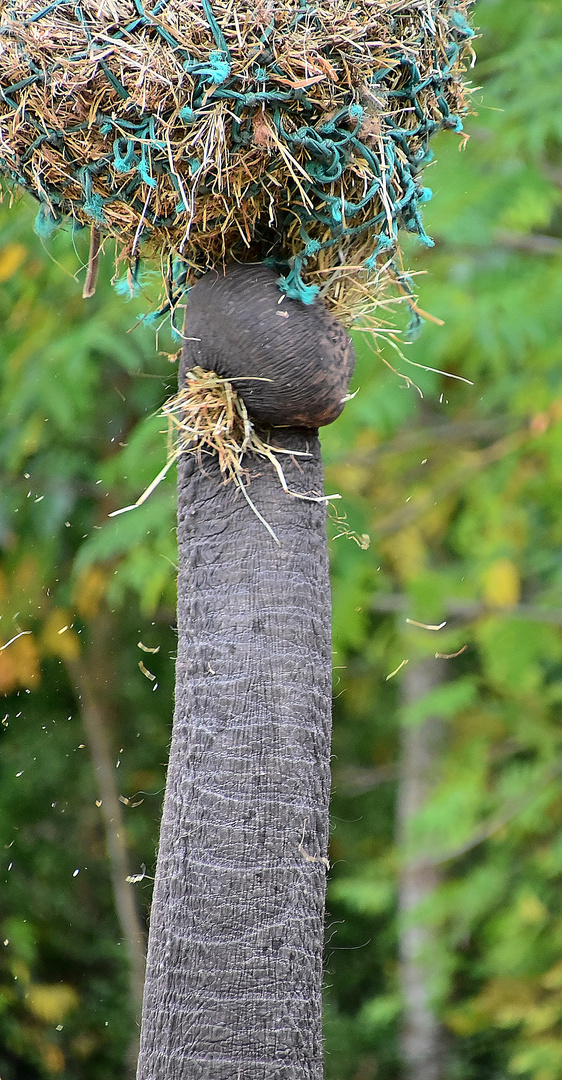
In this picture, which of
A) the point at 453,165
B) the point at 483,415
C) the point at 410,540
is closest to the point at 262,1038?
the point at 453,165

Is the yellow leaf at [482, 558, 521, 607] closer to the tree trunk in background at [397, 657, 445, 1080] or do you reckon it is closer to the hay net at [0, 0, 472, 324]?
the tree trunk in background at [397, 657, 445, 1080]

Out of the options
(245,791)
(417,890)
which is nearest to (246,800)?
(245,791)

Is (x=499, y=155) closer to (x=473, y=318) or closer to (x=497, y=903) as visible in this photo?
(x=473, y=318)

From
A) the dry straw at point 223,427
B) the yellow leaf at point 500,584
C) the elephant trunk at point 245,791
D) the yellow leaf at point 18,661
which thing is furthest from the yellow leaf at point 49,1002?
the dry straw at point 223,427

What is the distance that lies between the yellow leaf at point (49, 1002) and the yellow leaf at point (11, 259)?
157 inches

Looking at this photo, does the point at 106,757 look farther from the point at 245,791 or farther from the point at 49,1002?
the point at 245,791

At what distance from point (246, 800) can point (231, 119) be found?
79 cm

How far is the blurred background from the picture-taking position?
11.3ft

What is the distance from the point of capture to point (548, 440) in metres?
3.59

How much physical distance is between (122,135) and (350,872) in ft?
20.1

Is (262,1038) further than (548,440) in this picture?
No

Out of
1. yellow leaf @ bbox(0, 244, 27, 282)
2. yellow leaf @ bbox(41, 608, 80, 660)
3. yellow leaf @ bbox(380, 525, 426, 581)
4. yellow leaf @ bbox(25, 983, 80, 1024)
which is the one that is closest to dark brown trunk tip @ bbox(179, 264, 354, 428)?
yellow leaf @ bbox(0, 244, 27, 282)

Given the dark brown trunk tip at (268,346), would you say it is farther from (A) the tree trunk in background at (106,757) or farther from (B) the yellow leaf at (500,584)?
(A) the tree trunk in background at (106,757)

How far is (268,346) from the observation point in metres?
1.31
